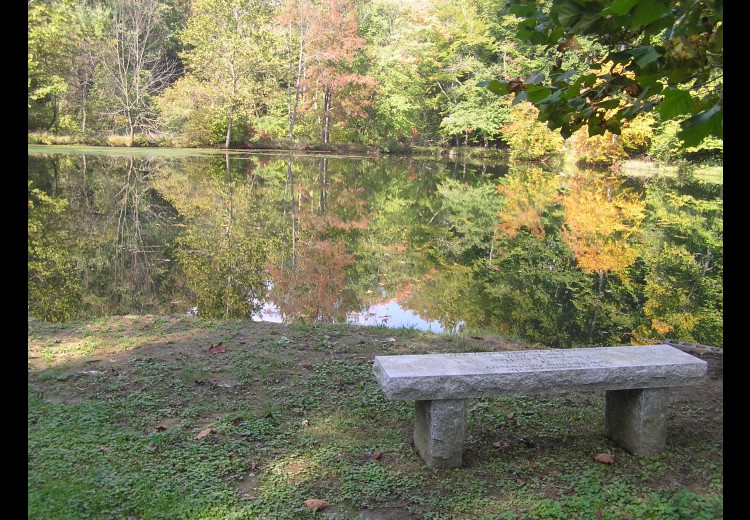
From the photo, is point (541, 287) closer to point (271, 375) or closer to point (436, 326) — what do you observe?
point (436, 326)

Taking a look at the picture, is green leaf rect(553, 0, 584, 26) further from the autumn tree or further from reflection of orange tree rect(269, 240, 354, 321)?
the autumn tree

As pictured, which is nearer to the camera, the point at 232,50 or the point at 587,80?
the point at 587,80

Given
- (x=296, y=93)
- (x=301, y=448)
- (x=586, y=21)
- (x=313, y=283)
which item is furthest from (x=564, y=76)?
(x=296, y=93)

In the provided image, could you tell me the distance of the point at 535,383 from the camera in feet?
11.5

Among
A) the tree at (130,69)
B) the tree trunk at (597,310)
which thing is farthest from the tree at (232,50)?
the tree trunk at (597,310)

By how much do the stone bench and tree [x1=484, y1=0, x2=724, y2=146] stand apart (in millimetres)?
1535

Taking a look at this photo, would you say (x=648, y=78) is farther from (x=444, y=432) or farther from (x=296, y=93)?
(x=296, y=93)

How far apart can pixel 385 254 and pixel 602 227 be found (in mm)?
6221

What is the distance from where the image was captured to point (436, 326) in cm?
757

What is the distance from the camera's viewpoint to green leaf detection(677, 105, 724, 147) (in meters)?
2.37
